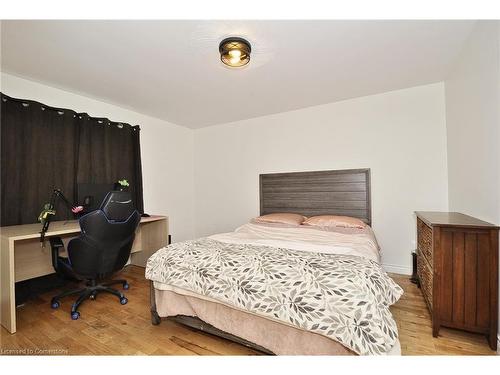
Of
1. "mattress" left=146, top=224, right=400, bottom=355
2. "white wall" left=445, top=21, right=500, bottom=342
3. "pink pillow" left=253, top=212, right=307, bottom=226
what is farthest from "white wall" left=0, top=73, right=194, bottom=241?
"white wall" left=445, top=21, right=500, bottom=342

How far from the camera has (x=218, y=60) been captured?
2223mm

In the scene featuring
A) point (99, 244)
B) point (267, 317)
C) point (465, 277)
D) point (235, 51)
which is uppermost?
point (235, 51)

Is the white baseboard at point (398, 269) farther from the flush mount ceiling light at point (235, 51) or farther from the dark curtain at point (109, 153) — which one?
the dark curtain at point (109, 153)

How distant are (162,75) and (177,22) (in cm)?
90

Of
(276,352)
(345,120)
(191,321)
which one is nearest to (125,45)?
(191,321)

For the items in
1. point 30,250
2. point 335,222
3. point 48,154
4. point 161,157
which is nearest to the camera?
point 30,250

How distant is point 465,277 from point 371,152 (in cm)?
190

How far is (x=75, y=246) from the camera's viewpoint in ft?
6.70

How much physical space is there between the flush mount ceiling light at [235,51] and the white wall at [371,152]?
73.8 inches

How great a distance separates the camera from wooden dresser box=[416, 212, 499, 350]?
1.55 m

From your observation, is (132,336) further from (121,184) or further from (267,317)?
(121,184)

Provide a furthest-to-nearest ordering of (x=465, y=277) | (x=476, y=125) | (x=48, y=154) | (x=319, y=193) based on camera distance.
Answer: (x=319, y=193), (x=48, y=154), (x=476, y=125), (x=465, y=277)

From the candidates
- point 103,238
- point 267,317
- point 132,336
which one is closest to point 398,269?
point 267,317

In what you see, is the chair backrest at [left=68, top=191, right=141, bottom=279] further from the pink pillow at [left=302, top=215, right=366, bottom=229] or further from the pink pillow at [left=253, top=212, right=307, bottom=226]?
the pink pillow at [left=302, top=215, right=366, bottom=229]
